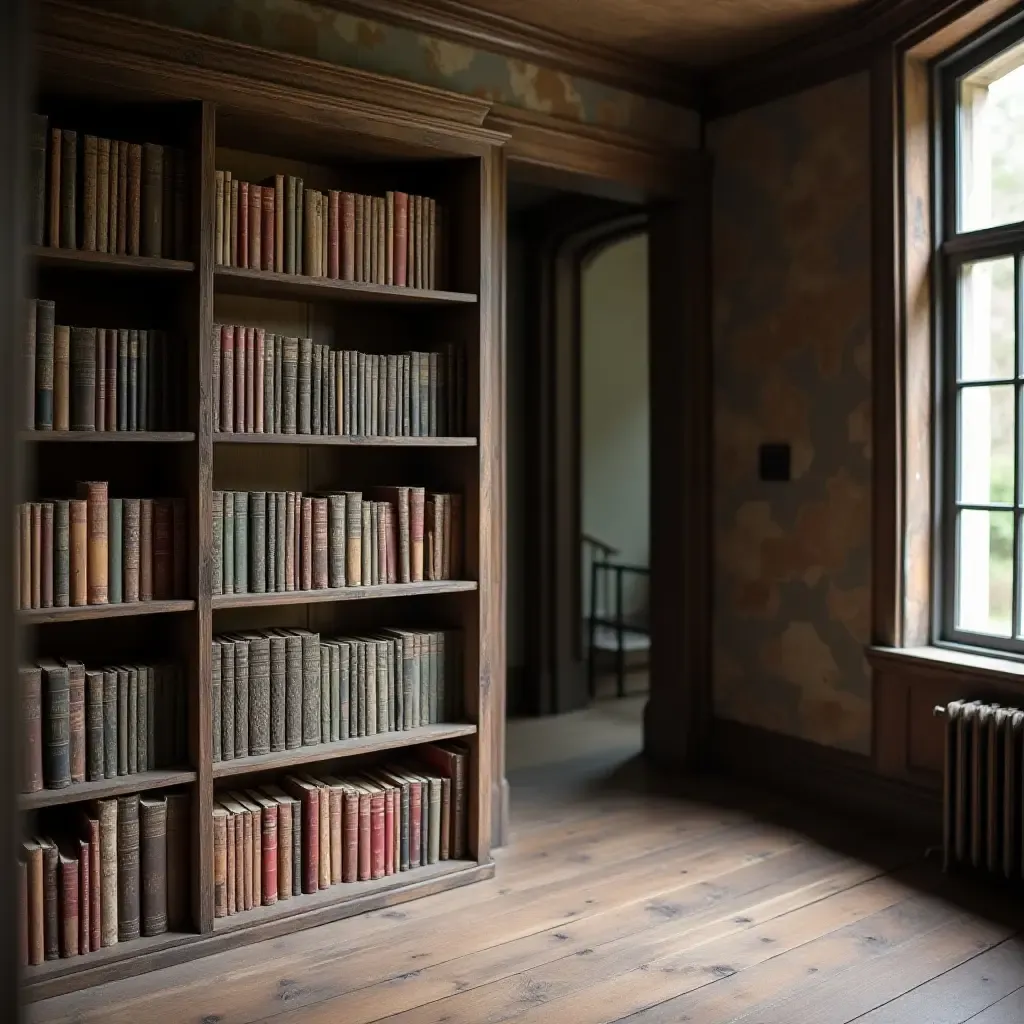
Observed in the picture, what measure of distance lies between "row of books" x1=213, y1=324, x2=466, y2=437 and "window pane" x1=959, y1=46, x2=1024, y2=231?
1.97m

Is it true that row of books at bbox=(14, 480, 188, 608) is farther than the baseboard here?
No

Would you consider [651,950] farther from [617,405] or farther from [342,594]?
[617,405]

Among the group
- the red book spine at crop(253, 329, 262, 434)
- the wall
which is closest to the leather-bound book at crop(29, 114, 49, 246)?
the red book spine at crop(253, 329, 262, 434)

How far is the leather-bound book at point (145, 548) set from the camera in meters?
2.97

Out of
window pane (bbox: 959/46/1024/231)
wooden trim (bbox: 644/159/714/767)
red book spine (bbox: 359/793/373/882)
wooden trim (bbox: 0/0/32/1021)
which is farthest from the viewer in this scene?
wooden trim (bbox: 644/159/714/767)

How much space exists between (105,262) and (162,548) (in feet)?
2.59

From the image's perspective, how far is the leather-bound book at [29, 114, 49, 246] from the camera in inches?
108

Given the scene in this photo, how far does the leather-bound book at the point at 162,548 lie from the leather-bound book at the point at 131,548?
0.18ft

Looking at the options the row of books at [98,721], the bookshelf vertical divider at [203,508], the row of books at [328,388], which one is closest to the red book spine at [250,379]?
the row of books at [328,388]

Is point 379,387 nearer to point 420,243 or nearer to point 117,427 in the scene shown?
point 420,243

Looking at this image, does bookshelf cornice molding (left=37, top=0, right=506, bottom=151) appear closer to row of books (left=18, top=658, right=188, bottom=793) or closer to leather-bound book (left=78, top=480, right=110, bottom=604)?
leather-bound book (left=78, top=480, right=110, bottom=604)

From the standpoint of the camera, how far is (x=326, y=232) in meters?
3.28

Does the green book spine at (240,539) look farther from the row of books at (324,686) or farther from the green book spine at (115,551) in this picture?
the green book spine at (115,551)

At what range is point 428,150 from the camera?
342cm
